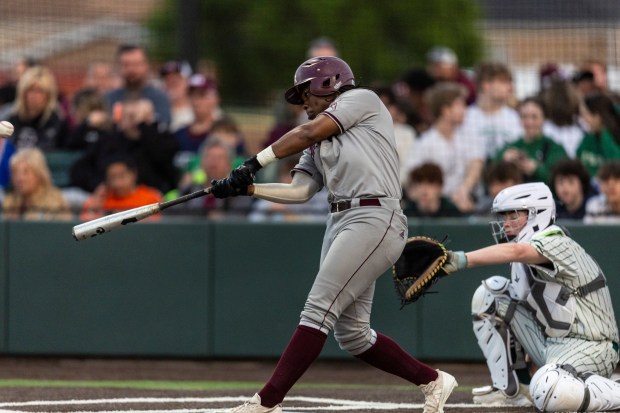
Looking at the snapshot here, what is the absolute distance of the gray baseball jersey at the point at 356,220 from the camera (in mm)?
6047

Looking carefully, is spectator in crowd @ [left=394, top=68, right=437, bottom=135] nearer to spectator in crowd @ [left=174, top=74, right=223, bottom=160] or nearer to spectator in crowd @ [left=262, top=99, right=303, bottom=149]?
spectator in crowd @ [left=262, top=99, right=303, bottom=149]

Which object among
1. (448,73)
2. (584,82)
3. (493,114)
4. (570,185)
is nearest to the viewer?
(570,185)

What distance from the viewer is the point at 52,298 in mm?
9641

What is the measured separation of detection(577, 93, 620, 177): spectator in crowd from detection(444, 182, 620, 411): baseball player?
340cm

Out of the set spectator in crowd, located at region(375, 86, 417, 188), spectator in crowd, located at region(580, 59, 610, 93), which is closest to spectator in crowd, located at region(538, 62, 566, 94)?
spectator in crowd, located at region(580, 59, 610, 93)

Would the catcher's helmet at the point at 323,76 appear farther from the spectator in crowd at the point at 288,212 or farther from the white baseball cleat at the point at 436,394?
the spectator in crowd at the point at 288,212

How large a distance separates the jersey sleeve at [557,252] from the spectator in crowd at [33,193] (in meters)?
4.57

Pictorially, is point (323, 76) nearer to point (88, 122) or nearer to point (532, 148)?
point (532, 148)

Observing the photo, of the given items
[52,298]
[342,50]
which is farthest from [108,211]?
[342,50]

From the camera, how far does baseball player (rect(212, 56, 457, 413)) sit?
6.04 metres

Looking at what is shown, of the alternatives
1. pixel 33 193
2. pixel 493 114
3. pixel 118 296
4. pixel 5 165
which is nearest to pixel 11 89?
pixel 5 165

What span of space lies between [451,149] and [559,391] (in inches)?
168

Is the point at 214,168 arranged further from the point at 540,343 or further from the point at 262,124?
the point at 262,124

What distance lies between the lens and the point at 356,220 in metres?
6.10
